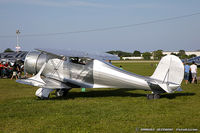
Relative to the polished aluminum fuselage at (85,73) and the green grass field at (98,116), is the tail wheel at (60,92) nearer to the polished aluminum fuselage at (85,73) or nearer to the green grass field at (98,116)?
the polished aluminum fuselage at (85,73)

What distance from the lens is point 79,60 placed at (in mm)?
10828

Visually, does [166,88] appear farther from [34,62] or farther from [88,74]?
[34,62]

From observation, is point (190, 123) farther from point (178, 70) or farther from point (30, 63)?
point (30, 63)

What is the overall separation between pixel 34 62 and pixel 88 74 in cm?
285

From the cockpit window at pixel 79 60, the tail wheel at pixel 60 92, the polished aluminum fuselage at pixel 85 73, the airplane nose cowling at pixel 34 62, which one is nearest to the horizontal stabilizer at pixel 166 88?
the polished aluminum fuselage at pixel 85 73

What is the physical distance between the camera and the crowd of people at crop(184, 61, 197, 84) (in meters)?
17.0

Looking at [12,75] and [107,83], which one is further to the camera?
[12,75]

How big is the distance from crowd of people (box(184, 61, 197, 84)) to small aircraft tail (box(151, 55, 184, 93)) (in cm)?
797

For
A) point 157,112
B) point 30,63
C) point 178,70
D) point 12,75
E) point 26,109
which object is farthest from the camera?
point 12,75

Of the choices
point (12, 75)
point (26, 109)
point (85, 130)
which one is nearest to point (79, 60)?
point (26, 109)

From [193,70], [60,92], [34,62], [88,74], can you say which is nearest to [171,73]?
[88,74]

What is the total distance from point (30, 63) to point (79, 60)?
101 inches

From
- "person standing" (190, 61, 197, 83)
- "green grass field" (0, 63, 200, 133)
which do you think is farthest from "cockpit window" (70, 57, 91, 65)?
"person standing" (190, 61, 197, 83)

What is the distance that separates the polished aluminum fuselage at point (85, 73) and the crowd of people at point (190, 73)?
27.5 feet
